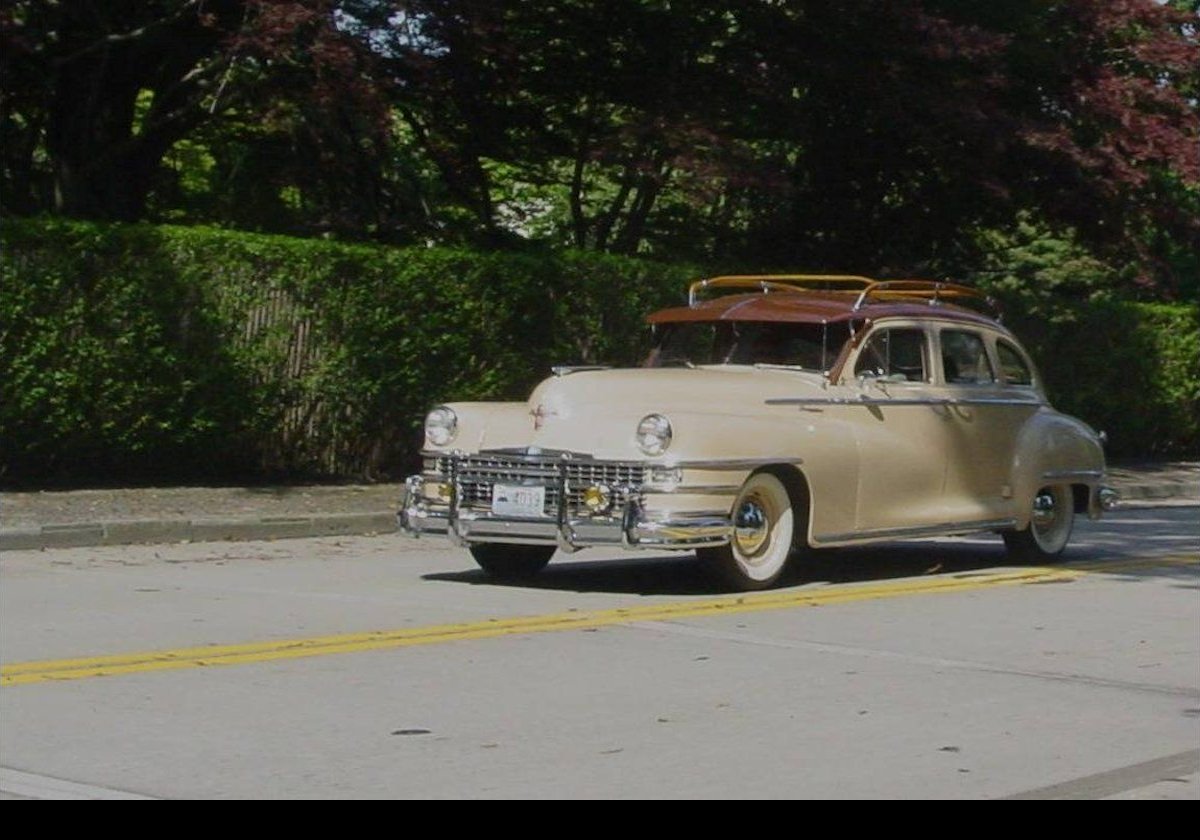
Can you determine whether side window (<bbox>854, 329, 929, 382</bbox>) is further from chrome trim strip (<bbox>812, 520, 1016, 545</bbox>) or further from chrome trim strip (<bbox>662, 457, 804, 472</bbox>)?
chrome trim strip (<bbox>662, 457, 804, 472</bbox>)

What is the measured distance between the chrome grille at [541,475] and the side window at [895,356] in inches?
84.1

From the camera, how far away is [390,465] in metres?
19.1

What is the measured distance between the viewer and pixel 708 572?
12320 mm

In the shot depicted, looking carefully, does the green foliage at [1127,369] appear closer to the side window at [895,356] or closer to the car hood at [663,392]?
the side window at [895,356]

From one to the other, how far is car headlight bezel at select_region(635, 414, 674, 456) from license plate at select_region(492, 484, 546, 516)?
65cm

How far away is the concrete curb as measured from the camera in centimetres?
1412

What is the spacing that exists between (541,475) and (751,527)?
1323 mm

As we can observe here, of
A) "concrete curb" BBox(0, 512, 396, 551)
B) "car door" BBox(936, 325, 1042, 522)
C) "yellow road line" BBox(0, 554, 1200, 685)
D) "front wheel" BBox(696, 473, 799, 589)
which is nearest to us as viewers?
"yellow road line" BBox(0, 554, 1200, 685)

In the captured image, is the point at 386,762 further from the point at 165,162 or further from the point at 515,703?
the point at 165,162

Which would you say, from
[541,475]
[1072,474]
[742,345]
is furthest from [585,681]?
[1072,474]

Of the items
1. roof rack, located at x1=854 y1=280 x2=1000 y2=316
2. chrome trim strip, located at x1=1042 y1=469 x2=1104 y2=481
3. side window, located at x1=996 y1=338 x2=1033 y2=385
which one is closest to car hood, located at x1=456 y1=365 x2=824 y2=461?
roof rack, located at x1=854 y1=280 x2=1000 y2=316

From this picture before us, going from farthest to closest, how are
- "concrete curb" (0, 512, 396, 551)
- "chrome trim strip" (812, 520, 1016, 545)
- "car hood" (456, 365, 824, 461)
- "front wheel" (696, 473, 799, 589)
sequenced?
"concrete curb" (0, 512, 396, 551)
"chrome trim strip" (812, 520, 1016, 545)
"front wheel" (696, 473, 799, 589)
"car hood" (456, 365, 824, 461)

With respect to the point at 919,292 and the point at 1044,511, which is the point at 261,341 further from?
the point at 1044,511

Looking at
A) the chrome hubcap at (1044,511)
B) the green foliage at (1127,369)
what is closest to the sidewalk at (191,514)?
the chrome hubcap at (1044,511)
